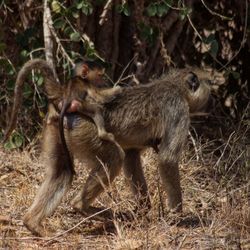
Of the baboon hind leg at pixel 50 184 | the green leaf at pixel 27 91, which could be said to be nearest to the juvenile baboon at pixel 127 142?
the baboon hind leg at pixel 50 184

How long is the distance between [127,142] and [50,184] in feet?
2.06

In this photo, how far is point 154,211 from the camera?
594 centimetres

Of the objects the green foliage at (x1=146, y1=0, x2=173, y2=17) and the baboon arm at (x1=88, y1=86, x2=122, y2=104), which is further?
the green foliage at (x1=146, y1=0, x2=173, y2=17)

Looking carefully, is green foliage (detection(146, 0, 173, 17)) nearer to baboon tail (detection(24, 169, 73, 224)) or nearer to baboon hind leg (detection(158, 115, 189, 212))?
baboon hind leg (detection(158, 115, 189, 212))

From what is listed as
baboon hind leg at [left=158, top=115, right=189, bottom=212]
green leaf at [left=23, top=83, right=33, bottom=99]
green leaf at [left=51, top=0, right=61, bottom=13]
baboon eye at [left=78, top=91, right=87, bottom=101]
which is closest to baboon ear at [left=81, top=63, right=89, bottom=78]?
baboon eye at [left=78, top=91, right=87, bottom=101]

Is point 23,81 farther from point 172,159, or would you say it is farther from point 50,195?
point 172,159

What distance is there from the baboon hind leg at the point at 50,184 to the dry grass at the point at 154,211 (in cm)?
13

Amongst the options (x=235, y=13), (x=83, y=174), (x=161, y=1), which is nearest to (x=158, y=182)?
(x=83, y=174)

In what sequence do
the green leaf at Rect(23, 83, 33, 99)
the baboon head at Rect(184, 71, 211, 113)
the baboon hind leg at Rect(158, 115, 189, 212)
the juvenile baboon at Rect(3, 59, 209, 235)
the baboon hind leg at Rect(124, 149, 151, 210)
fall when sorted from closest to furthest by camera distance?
the juvenile baboon at Rect(3, 59, 209, 235) < the baboon hind leg at Rect(158, 115, 189, 212) < the baboon hind leg at Rect(124, 149, 151, 210) < the baboon head at Rect(184, 71, 211, 113) < the green leaf at Rect(23, 83, 33, 99)

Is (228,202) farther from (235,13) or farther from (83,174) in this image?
(235,13)

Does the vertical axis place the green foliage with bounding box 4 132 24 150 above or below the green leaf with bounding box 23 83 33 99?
below

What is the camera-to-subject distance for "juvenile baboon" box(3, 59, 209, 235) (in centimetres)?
569

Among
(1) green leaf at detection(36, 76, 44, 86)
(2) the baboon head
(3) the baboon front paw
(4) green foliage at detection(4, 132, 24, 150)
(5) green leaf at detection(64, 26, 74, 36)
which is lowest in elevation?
(4) green foliage at detection(4, 132, 24, 150)

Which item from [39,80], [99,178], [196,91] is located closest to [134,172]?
[99,178]
